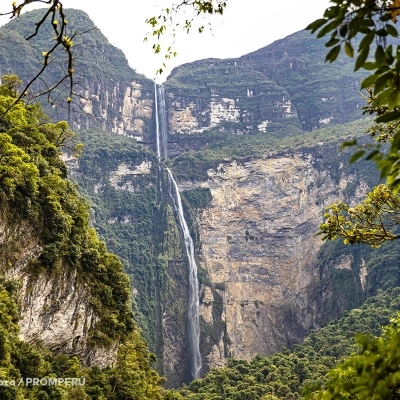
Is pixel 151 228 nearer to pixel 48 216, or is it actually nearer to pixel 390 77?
pixel 48 216

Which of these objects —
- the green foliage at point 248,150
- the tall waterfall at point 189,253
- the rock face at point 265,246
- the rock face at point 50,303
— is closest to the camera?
the rock face at point 50,303

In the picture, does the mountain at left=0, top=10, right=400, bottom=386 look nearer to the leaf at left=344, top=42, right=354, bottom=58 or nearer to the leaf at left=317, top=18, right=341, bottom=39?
the leaf at left=344, top=42, right=354, bottom=58

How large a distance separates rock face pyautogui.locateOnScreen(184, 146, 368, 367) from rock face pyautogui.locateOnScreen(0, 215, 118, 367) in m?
35.0

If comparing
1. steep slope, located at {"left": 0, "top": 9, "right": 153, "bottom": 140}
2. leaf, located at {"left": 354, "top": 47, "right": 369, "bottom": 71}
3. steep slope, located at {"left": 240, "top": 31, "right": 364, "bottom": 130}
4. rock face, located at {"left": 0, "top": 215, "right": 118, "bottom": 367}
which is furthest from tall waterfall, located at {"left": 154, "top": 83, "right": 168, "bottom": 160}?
leaf, located at {"left": 354, "top": 47, "right": 369, "bottom": 71}

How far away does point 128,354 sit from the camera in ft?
47.8

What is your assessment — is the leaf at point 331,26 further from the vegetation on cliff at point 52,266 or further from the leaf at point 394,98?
the vegetation on cliff at point 52,266

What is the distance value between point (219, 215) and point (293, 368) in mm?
27735

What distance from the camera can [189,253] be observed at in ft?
175

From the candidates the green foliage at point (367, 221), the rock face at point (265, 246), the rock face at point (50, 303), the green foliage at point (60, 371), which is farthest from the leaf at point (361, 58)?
the rock face at point (265, 246)

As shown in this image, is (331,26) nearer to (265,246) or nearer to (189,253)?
Result: (265,246)

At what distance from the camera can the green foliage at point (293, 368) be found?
24.2 meters

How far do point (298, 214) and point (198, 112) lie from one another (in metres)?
26.3

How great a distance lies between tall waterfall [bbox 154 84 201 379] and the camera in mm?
46562

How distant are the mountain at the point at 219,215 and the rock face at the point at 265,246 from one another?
0.12m
